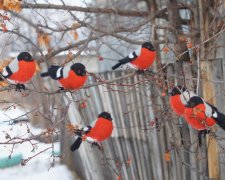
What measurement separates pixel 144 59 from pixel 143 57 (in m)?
0.02

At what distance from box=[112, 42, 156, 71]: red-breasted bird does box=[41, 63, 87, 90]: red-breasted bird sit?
42 centimetres

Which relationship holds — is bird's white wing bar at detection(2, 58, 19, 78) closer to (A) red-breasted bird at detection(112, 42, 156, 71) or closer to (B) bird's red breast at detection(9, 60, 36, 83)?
(B) bird's red breast at detection(9, 60, 36, 83)

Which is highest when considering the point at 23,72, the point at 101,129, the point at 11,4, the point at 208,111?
the point at 11,4

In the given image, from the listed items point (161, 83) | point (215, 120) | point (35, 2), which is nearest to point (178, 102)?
point (215, 120)

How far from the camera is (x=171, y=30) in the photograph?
3422mm

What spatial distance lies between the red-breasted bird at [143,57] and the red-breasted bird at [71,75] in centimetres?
42

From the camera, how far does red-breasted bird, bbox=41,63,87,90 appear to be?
2580 mm

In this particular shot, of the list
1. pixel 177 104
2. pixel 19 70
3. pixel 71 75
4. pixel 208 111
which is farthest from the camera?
pixel 19 70

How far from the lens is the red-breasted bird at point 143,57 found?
9.33 ft

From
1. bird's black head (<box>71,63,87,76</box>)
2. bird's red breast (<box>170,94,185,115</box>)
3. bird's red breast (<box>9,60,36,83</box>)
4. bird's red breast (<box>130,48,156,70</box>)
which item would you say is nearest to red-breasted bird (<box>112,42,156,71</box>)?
bird's red breast (<box>130,48,156,70</box>)

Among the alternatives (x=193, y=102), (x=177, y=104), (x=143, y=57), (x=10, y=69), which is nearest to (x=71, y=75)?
(x=10, y=69)

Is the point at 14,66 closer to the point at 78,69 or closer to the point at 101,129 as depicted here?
the point at 78,69

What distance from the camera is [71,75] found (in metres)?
2.58

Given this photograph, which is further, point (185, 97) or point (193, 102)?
point (185, 97)
